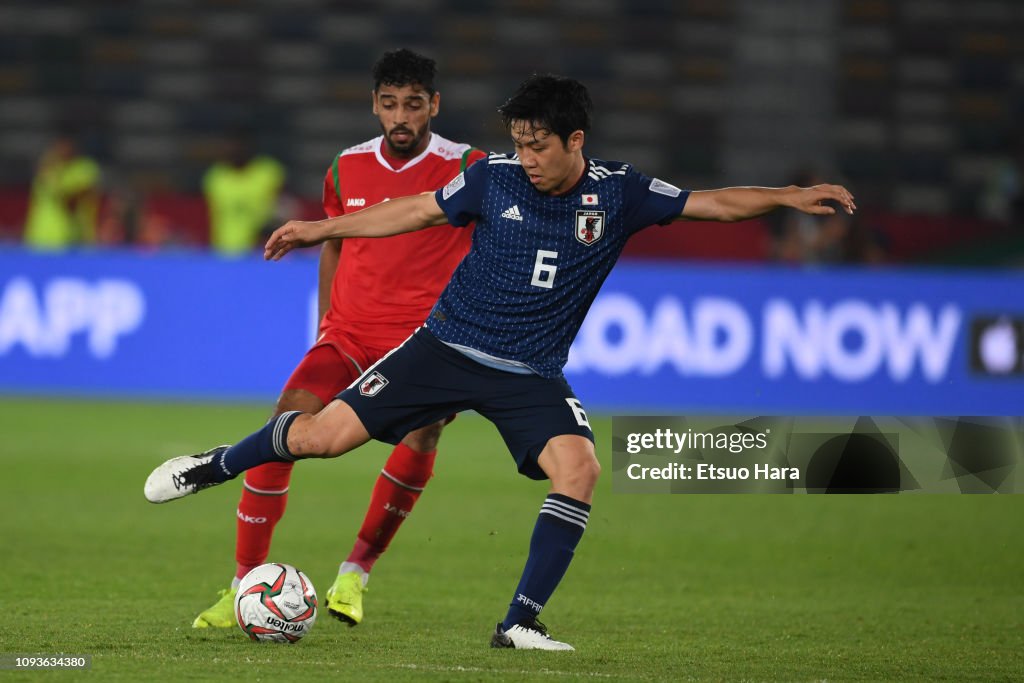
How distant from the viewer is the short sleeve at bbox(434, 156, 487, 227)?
5.58 m

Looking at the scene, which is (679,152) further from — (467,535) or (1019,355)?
(467,535)

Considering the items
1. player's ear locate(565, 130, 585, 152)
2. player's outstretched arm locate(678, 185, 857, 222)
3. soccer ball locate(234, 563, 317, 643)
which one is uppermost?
player's ear locate(565, 130, 585, 152)

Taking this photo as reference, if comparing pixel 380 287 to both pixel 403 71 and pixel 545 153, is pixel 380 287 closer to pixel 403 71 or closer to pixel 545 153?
pixel 403 71

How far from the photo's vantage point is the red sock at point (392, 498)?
21.7 ft

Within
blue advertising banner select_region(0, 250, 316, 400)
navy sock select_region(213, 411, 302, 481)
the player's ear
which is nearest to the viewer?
the player's ear

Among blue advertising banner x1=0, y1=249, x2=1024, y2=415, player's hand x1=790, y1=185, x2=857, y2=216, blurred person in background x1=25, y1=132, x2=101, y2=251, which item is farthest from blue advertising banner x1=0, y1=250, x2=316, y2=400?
player's hand x1=790, y1=185, x2=857, y2=216

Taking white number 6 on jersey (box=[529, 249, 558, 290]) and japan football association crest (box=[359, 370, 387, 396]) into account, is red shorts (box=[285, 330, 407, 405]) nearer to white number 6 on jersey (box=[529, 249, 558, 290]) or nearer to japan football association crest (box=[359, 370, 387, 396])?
japan football association crest (box=[359, 370, 387, 396])

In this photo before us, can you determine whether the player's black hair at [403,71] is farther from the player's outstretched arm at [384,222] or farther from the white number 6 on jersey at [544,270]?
the white number 6 on jersey at [544,270]

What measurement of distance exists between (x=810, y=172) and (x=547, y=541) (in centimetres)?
967

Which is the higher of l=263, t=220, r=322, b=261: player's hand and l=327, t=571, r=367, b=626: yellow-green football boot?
l=263, t=220, r=322, b=261: player's hand

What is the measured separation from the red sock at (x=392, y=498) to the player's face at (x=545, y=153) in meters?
1.68

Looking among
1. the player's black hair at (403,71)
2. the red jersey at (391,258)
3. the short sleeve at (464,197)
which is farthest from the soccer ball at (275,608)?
the player's black hair at (403,71)

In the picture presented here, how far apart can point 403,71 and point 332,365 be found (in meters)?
1.19

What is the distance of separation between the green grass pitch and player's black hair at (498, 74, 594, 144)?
176 cm
